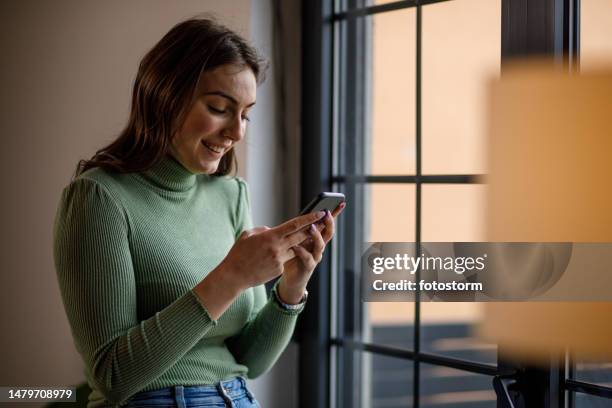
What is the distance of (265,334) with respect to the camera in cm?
→ 128

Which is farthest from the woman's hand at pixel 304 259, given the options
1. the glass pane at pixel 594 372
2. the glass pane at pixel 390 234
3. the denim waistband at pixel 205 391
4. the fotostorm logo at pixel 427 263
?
the glass pane at pixel 594 372

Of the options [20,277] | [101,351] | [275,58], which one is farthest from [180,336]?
[275,58]

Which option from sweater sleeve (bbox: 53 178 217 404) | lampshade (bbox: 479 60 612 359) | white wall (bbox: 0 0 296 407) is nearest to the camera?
sweater sleeve (bbox: 53 178 217 404)

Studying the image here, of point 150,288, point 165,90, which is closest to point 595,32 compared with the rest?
point 165,90

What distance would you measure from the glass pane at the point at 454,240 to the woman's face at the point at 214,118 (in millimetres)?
518

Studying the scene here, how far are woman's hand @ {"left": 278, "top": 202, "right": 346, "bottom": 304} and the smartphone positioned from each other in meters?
0.01

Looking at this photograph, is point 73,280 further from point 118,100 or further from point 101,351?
point 118,100

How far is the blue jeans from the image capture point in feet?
3.65

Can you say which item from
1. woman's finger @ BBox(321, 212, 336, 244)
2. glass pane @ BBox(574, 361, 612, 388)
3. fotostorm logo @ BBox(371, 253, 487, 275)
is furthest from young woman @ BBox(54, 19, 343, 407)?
glass pane @ BBox(574, 361, 612, 388)

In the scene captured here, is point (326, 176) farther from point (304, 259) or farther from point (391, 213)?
point (304, 259)

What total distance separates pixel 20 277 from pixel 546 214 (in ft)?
3.71

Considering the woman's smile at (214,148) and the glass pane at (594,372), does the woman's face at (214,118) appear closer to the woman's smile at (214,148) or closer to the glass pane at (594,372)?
the woman's smile at (214,148)

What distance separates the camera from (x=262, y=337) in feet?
4.22

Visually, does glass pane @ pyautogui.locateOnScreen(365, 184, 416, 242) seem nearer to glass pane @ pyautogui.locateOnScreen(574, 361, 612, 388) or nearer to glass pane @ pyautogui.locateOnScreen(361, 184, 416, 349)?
glass pane @ pyautogui.locateOnScreen(361, 184, 416, 349)
